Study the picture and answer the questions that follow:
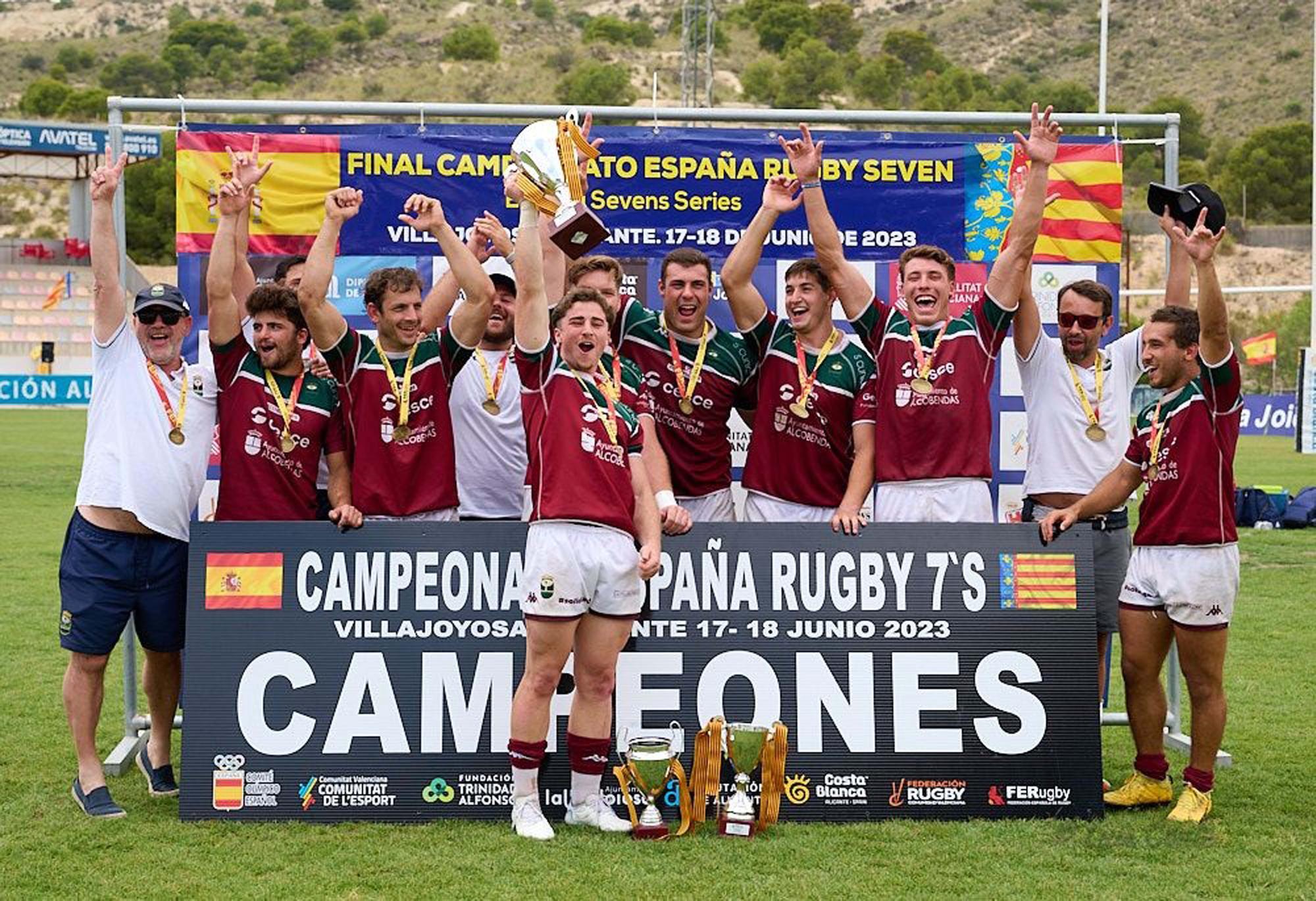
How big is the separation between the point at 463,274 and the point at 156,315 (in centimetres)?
124

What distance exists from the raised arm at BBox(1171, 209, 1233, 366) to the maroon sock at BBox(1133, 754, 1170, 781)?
1609mm

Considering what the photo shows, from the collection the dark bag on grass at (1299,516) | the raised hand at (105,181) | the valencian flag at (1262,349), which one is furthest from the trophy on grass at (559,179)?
the valencian flag at (1262,349)

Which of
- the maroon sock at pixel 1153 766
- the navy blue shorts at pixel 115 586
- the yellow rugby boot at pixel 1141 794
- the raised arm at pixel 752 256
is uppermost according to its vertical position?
the raised arm at pixel 752 256

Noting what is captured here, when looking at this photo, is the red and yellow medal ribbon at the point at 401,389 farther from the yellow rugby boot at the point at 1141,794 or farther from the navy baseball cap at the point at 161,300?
the yellow rugby boot at the point at 1141,794

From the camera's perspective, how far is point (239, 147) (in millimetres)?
7047

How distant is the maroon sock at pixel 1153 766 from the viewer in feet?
19.1

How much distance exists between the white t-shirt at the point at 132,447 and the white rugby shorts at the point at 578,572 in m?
1.50

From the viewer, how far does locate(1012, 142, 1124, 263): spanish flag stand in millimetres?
7398

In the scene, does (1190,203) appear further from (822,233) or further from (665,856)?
(665,856)

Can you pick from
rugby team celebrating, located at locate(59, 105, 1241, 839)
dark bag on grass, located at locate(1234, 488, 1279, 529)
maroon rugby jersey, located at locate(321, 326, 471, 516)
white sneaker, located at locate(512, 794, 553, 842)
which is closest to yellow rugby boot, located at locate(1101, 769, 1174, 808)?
rugby team celebrating, located at locate(59, 105, 1241, 839)

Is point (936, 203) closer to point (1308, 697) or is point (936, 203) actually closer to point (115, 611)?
point (1308, 697)

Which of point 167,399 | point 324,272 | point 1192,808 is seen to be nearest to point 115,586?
point 167,399

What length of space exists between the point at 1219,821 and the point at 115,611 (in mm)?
4347

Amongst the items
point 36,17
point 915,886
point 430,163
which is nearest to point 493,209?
point 430,163
